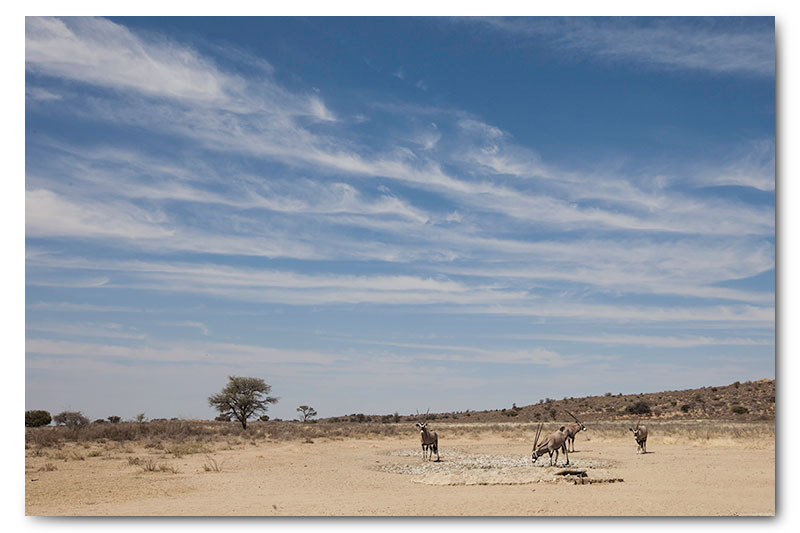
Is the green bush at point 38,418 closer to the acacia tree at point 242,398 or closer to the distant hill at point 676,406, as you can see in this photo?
the acacia tree at point 242,398

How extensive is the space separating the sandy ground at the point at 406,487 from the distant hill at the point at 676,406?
1122 inches

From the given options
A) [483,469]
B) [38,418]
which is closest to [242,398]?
[38,418]

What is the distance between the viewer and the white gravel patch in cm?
1752

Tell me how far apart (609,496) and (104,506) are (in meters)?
11.3

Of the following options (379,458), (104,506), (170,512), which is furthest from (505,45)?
(379,458)

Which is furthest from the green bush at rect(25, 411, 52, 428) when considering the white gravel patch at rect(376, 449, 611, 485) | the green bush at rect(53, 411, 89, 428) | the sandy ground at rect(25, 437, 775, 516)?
the white gravel patch at rect(376, 449, 611, 485)

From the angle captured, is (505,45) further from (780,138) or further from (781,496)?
(781,496)

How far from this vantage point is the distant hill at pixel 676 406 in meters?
60.1

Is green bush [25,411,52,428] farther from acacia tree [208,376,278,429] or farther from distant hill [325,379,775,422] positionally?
distant hill [325,379,775,422]

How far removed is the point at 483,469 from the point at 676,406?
58.3 metres

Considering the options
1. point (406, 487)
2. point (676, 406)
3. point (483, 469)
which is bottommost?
point (676, 406)

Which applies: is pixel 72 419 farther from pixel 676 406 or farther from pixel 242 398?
pixel 676 406

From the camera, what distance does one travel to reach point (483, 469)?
21859 mm

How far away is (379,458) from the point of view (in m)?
28.9
